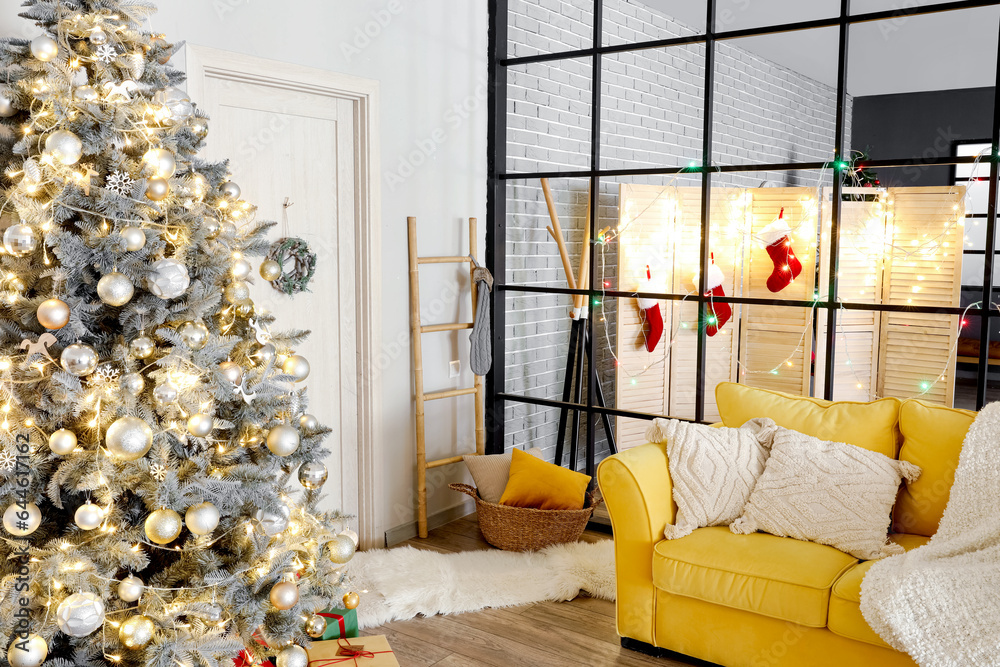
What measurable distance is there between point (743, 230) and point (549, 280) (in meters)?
1.07

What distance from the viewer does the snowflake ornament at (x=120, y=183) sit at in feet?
5.61

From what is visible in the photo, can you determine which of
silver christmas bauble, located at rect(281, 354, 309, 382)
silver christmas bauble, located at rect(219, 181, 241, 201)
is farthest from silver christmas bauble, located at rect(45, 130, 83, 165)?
silver christmas bauble, located at rect(281, 354, 309, 382)

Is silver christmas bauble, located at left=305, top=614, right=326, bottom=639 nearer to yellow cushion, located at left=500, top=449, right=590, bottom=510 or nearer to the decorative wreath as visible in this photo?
the decorative wreath

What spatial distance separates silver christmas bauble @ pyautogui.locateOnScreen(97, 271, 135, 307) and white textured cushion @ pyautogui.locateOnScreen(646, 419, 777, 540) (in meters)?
1.77

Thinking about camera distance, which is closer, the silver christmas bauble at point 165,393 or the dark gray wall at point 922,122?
the silver christmas bauble at point 165,393

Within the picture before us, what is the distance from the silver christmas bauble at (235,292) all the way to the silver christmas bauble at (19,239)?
16.3 inches

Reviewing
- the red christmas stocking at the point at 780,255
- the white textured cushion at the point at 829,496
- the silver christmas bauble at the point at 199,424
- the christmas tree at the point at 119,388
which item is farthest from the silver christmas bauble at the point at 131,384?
the red christmas stocking at the point at 780,255

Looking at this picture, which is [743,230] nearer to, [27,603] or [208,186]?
[208,186]

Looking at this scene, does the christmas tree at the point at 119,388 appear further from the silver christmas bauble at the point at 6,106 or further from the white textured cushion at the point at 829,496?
the white textured cushion at the point at 829,496

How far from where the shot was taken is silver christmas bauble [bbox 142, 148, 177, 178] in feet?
5.70

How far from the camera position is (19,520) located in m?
1.60

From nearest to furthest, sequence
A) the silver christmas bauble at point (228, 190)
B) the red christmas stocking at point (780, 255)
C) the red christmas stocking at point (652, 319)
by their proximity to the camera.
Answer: the silver christmas bauble at point (228, 190)
the red christmas stocking at point (780, 255)
the red christmas stocking at point (652, 319)

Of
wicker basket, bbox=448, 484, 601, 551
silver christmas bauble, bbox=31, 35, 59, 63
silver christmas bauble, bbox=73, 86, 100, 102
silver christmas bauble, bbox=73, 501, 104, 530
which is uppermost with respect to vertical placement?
silver christmas bauble, bbox=31, 35, 59, 63

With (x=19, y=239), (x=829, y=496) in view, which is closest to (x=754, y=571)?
(x=829, y=496)
